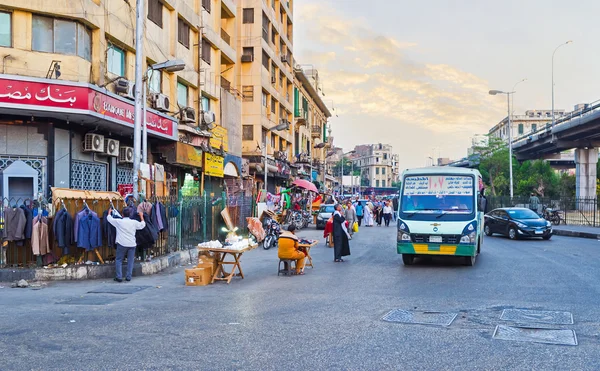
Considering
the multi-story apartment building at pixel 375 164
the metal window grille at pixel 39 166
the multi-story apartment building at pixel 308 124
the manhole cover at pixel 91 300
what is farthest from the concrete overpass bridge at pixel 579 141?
the multi-story apartment building at pixel 375 164

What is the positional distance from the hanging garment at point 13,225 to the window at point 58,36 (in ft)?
22.7

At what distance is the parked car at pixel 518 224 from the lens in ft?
84.4

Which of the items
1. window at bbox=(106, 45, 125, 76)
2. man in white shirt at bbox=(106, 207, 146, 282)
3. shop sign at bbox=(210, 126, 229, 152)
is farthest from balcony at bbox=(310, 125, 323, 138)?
man in white shirt at bbox=(106, 207, 146, 282)

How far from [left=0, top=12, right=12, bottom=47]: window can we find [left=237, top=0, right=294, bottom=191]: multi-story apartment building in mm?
22193

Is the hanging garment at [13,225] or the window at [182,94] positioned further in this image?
the window at [182,94]

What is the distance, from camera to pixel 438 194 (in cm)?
1563

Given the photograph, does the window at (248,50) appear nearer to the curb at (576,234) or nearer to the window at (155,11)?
the window at (155,11)

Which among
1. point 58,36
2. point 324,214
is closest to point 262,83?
point 324,214

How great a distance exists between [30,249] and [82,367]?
815 cm

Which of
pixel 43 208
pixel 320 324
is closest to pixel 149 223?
pixel 43 208

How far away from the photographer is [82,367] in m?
5.85

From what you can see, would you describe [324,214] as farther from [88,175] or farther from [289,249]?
[289,249]

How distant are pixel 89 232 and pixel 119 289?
2066 millimetres

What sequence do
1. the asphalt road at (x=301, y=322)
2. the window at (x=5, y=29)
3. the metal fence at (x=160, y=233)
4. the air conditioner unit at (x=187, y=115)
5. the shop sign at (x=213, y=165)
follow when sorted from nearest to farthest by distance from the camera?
the asphalt road at (x=301, y=322)
the metal fence at (x=160, y=233)
the window at (x=5, y=29)
the air conditioner unit at (x=187, y=115)
the shop sign at (x=213, y=165)
